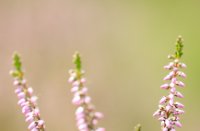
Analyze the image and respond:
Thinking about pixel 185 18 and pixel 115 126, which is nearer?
pixel 115 126

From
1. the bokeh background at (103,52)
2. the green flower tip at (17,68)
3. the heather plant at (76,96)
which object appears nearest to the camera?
the heather plant at (76,96)

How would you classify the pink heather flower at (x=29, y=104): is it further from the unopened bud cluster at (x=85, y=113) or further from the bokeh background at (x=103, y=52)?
the bokeh background at (x=103, y=52)

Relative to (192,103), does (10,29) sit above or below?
→ above

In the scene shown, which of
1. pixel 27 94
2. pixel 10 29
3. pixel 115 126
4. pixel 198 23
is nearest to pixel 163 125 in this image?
pixel 27 94

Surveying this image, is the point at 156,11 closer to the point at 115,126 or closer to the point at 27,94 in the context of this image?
the point at 115,126

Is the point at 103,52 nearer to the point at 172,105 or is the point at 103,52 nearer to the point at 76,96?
the point at 172,105

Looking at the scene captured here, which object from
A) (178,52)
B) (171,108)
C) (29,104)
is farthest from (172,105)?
(29,104)

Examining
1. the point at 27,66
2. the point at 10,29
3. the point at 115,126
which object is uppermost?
the point at 10,29

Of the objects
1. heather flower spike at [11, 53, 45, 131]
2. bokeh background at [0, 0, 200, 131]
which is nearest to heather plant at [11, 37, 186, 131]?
heather flower spike at [11, 53, 45, 131]

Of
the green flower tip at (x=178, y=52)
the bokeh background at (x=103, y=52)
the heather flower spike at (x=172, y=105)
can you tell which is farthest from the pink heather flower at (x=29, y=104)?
the bokeh background at (x=103, y=52)

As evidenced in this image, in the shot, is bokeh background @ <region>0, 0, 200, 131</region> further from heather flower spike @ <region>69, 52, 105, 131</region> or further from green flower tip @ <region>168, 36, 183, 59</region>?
heather flower spike @ <region>69, 52, 105, 131</region>
